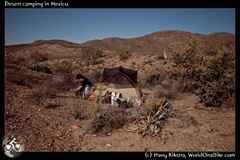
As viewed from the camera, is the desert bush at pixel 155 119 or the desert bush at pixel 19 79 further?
the desert bush at pixel 19 79

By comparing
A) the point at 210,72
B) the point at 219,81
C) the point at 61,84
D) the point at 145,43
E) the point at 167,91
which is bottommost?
the point at 167,91

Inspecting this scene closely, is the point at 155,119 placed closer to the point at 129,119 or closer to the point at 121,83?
the point at 129,119

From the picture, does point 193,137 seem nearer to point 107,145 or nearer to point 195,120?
point 195,120

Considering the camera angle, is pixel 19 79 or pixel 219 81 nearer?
pixel 219 81

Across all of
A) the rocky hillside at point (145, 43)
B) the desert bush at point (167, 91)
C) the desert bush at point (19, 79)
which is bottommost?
the desert bush at point (167, 91)

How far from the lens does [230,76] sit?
7613 mm

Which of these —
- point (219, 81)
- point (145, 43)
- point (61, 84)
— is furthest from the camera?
point (145, 43)

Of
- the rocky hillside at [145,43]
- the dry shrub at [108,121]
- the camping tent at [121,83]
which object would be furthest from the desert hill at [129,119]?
the rocky hillside at [145,43]

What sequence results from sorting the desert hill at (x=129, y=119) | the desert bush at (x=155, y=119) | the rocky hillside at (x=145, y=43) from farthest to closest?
the rocky hillside at (x=145, y=43)
the desert bush at (x=155, y=119)
the desert hill at (x=129, y=119)

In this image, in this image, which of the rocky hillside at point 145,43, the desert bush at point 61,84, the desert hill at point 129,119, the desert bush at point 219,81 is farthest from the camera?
the rocky hillside at point 145,43

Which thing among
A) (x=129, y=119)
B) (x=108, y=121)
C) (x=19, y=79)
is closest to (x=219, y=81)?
(x=129, y=119)

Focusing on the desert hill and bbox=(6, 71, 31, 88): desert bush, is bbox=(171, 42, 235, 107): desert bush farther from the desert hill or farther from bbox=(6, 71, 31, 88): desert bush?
bbox=(6, 71, 31, 88): desert bush

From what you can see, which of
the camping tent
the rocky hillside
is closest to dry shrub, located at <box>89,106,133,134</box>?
the camping tent

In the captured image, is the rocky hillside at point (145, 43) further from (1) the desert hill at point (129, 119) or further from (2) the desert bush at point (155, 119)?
(2) the desert bush at point (155, 119)
